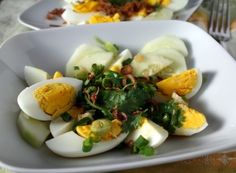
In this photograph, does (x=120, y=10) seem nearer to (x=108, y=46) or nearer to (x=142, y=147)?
(x=108, y=46)

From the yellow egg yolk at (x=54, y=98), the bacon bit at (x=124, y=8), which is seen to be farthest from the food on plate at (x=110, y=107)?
the bacon bit at (x=124, y=8)

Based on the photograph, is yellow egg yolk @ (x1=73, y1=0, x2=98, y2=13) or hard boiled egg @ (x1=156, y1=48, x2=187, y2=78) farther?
yellow egg yolk @ (x1=73, y1=0, x2=98, y2=13)

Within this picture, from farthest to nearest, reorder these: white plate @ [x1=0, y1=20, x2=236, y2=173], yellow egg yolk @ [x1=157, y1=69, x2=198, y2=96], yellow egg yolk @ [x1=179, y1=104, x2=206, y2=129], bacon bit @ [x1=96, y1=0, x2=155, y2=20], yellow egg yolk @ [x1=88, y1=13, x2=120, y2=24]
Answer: bacon bit @ [x1=96, y1=0, x2=155, y2=20] → yellow egg yolk @ [x1=88, y1=13, x2=120, y2=24] → yellow egg yolk @ [x1=157, y1=69, x2=198, y2=96] → yellow egg yolk @ [x1=179, y1=104, x2=206, y2=129] → white plate @ [x1=0, y1=20, x2=236, y2=173]

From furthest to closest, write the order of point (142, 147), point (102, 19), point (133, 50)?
point (102, 19) → point (133, 50) → point (142, 147)

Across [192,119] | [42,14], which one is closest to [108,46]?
[192,119]

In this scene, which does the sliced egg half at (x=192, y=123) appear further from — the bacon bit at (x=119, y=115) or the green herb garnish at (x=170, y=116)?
the bacon bit at (x=119, y=115)

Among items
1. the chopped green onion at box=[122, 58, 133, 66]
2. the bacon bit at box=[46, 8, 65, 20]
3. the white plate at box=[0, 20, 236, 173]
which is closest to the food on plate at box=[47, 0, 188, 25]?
the bacon bit at box=[46, 8, 65, 20]

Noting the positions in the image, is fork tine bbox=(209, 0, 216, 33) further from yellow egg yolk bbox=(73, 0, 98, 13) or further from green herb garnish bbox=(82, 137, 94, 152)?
green herb garnish bbox=(82, 137, 94, 152)
